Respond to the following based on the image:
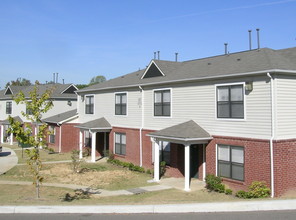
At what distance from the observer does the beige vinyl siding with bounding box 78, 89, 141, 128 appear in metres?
22.1

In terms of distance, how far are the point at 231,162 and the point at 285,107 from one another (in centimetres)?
366

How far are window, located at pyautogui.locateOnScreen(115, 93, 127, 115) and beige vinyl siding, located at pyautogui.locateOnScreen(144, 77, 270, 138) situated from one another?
3015 millimetres

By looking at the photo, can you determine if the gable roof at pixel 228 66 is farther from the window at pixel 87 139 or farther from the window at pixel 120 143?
the window at pixel 87 139

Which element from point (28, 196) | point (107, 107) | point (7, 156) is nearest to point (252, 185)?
point (28, 196)

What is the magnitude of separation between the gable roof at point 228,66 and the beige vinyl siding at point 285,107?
600 millimetres

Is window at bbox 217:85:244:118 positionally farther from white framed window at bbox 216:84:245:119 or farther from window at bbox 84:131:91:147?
window at bbox 84:131:91:147

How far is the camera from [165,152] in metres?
19.6

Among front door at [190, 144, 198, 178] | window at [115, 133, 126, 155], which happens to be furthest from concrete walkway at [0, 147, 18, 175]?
front door at [190, 144, 198, 178]

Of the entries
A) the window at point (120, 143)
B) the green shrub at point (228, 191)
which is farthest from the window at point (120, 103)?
the green shrub at point (228, 191)

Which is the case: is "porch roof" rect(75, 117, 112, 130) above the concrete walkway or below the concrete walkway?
above

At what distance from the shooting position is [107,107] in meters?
25.6

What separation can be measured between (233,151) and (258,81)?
3.60 meters

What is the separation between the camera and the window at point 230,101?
1478 cm

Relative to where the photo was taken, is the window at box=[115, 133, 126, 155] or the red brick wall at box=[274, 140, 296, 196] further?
the window at box=[115, 133, 126, 155]
